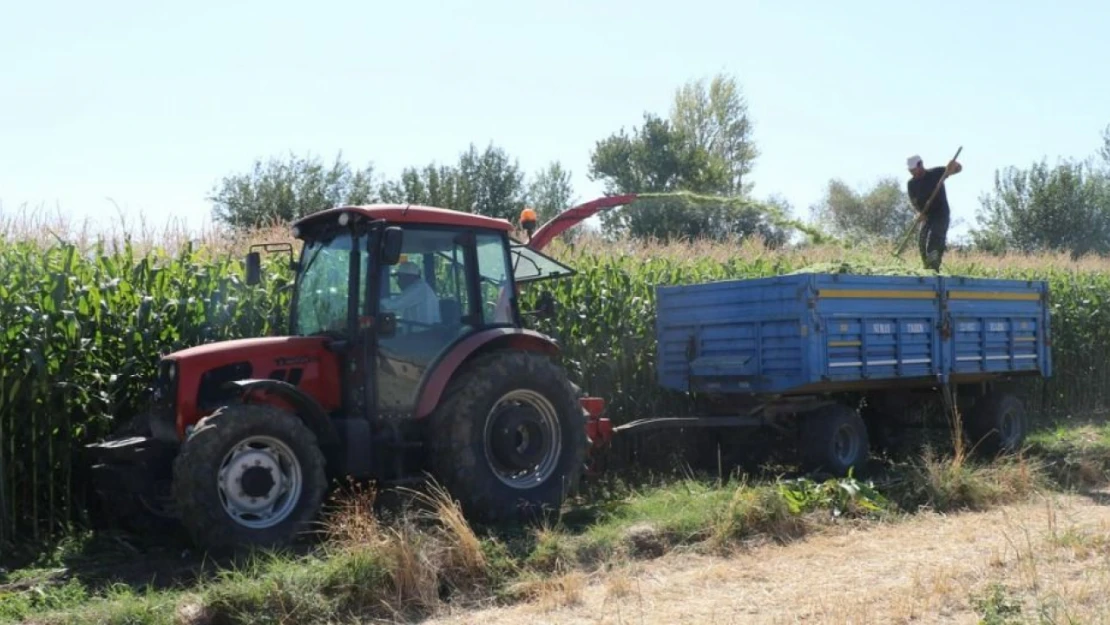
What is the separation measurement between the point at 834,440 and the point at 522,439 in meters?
3.54

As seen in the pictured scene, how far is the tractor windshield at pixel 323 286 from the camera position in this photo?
7.88 meters

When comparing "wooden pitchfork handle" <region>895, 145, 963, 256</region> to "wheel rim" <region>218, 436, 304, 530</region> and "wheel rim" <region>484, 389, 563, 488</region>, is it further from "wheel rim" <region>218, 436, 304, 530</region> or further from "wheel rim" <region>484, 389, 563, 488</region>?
"wheel rim" <region>218, 436, 304, 530</region>

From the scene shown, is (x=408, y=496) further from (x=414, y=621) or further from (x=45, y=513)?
(x=45, y=513)

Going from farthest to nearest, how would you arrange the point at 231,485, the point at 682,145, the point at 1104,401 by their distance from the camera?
1. the point at 682,145
2. the point at 1104,401
3. the point at 231,485

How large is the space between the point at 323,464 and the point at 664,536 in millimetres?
2400

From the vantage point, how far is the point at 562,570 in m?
6.93

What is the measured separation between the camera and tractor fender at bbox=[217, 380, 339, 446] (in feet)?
23.1

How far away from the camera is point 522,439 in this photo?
819 cm

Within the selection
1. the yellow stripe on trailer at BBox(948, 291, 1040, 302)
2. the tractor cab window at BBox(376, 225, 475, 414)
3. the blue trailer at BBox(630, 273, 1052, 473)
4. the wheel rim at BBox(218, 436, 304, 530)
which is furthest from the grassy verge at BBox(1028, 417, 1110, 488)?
the wheel rim at BBox(218, 436, 304, 530)

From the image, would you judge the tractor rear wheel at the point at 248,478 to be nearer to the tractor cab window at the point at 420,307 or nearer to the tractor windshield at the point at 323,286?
the tractor cab window at the point at 420,307

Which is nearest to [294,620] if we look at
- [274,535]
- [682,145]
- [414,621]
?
[414,621]

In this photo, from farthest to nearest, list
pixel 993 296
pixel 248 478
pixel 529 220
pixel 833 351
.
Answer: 1. pixel 993 296
2. pixel 833 351
3. pixel 529 220
4. pixel 248 478

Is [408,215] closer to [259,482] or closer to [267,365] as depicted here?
[267,365]

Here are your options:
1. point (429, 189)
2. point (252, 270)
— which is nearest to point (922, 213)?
point (252, 270)
